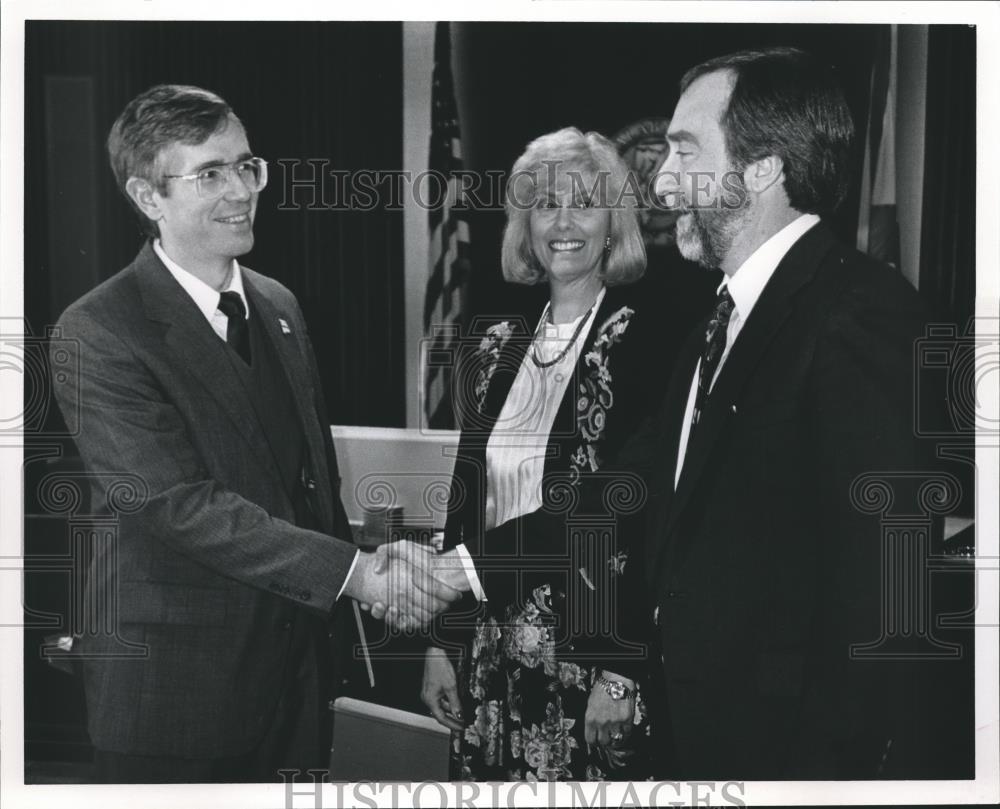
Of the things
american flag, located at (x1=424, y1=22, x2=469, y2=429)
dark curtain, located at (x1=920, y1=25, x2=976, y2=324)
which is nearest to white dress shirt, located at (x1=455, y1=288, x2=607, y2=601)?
→ american flag, located at (x1=424, y1=22, x2=469, y2=429)

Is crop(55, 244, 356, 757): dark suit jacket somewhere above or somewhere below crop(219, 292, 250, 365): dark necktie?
below

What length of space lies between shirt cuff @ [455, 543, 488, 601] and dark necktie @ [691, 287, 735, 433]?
2.09 ft

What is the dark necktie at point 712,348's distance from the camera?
2.65 metres

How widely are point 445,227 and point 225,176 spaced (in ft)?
1.81

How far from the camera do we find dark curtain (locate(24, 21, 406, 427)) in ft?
8.80

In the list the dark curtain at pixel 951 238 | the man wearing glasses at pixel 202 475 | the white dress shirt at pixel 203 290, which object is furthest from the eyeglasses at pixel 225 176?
the dark curtain at pixel 951 238

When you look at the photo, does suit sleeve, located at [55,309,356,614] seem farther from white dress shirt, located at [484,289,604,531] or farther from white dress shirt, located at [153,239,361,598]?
white dress shirt, located at [484,289,604,531]

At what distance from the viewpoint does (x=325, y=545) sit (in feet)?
8.81

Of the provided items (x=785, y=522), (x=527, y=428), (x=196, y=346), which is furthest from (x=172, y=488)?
(x=785, y=522)

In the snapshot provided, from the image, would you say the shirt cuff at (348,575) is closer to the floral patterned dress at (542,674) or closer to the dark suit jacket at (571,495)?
the dark suit jacket at (571,495)

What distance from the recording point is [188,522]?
2.64 m

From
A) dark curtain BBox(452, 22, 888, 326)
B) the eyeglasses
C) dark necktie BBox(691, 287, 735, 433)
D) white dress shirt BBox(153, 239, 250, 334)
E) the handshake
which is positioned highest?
dark curtain BBox(452, 22, 888, 326)

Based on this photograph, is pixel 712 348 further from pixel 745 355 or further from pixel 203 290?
pixel 203 290

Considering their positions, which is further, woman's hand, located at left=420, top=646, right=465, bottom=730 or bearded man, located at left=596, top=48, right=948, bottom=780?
woman's hand, located at left=420, top=646, right=465, bottom=730
